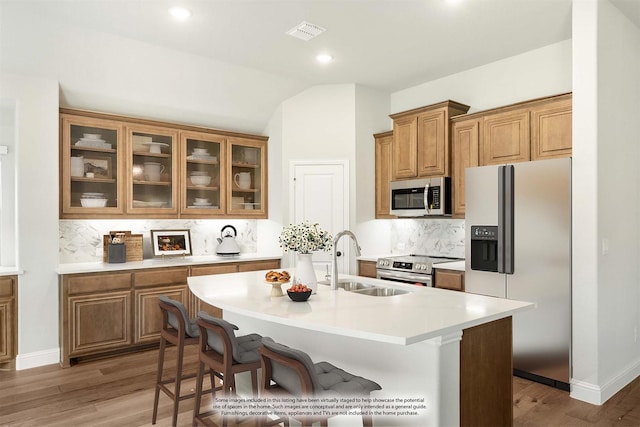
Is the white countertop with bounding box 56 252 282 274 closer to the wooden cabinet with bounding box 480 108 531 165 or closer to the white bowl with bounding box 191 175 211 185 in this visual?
the white bowl with bounding box 191 175 211 185

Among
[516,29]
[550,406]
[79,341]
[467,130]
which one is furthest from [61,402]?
[516,29]

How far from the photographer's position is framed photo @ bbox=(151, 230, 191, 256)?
4875mm

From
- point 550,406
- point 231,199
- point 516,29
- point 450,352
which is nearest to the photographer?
point 450,352

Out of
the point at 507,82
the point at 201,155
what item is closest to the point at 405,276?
the point at 507,82

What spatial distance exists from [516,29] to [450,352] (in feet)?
10.2

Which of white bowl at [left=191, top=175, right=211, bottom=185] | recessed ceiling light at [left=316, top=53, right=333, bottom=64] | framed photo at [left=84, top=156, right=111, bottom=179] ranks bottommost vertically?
white bowl at [left=191, top=175, right=211, bottom=185]

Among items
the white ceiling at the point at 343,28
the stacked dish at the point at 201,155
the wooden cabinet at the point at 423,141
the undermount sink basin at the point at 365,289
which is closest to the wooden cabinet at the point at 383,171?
the wooden cabinet at the point at 423,141

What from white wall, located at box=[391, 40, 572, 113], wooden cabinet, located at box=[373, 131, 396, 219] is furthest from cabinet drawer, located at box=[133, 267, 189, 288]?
white wall, located at box=[391, 40, 572, 113]

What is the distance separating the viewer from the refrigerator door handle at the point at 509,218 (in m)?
3.64

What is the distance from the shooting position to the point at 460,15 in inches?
139

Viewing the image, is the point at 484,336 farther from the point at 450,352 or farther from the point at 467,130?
the point at 467,130

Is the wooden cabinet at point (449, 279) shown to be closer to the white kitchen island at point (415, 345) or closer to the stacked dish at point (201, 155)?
the white kitchen island at point (415, 345)

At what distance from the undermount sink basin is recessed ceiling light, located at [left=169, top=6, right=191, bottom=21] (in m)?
2.36

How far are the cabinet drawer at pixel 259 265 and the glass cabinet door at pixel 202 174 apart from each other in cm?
74
